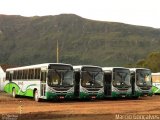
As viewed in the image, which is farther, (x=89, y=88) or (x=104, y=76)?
(x=104, y=76)

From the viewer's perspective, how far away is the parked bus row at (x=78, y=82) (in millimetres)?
27938

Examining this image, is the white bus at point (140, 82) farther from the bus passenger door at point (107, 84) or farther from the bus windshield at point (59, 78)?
the bus windshield at point (59, 78)

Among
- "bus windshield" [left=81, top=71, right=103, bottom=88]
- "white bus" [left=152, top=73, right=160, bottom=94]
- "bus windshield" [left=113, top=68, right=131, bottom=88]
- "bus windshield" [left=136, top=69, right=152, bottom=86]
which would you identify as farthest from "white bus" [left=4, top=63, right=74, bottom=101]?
"white bus" [left=152, top=73, right=160, bottom=94]

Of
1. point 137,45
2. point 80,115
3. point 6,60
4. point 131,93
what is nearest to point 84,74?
point 131,93

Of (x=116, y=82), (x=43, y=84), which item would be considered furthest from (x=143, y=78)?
(x=43, y=84)

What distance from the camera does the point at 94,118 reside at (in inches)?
690

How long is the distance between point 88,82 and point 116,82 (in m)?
3.24

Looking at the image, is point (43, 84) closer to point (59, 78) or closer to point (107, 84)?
point (59, 78)

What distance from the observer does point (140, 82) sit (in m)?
34.2

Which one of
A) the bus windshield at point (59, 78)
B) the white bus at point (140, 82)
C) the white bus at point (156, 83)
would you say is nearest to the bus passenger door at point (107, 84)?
the white bus at point (140, 82)

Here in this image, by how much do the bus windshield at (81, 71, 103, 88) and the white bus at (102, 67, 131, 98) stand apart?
6.85 feet

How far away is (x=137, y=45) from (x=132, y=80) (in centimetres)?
16462

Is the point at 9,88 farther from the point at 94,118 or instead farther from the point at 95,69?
the point at 94,118

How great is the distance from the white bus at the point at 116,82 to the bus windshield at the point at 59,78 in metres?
5.01
